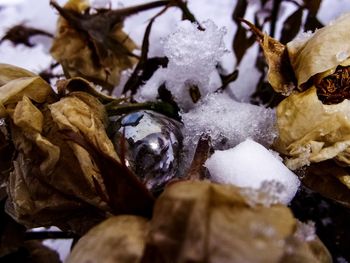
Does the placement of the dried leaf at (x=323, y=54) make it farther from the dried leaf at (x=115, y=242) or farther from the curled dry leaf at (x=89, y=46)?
the curled dry leaf at (x=89, y=46)

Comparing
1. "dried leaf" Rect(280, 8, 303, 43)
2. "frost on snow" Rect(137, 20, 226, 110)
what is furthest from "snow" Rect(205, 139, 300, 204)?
"dried leaf" Rect(280, 8, 303, 43)

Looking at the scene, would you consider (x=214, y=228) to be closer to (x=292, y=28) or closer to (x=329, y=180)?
(x=329, y=180)

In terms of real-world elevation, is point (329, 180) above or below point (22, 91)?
below

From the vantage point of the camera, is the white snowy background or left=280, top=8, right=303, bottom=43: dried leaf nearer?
the white snowy background

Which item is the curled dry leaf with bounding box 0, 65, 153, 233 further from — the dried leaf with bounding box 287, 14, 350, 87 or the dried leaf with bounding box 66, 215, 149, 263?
the dried leaf with bounding box 287, 14, 350, 87

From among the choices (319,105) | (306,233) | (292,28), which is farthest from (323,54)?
(292,28)

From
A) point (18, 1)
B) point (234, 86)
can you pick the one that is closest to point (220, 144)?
point (234, 86)
